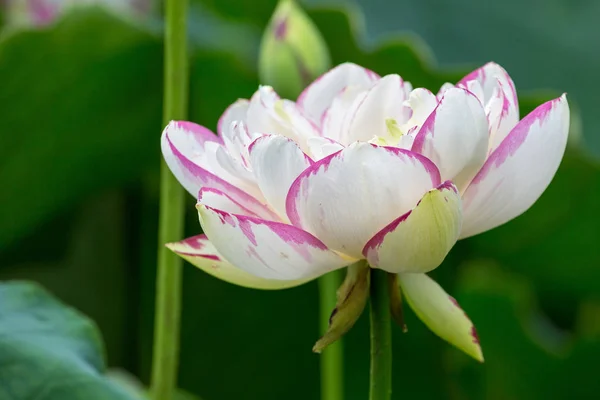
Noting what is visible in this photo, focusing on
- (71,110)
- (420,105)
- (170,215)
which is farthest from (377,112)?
(71,110)

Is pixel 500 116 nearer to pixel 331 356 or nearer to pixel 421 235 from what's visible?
pixel 421 235

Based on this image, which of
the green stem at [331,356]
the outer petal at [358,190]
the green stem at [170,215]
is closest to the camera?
the outer petal at [358,190]

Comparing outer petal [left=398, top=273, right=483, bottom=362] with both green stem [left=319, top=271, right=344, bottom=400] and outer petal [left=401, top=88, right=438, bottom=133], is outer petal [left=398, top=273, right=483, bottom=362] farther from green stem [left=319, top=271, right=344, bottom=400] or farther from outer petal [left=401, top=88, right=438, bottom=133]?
green stem [left=319, top=271, right=344, bottom=400]

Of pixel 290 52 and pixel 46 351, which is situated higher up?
pixel 290 52

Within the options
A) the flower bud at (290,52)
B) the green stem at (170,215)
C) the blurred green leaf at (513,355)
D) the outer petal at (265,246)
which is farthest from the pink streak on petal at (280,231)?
the blurred green leaf at (513,355)

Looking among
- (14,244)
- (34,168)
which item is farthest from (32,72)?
(14,244)

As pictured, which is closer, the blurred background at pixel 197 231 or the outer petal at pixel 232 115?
the outer petal at pixel 232 115

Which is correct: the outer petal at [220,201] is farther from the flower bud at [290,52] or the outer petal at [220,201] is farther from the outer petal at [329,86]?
the flower bud at [290,52]
